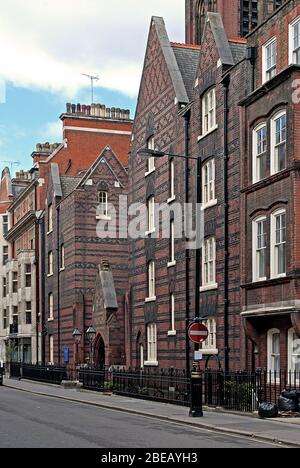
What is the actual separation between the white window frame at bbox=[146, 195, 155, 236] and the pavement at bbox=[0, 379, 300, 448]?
8589 mm

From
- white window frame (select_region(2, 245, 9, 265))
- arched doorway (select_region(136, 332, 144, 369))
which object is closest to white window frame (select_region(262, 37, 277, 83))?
arched doorway (select_region(136, 332, 144, 369))

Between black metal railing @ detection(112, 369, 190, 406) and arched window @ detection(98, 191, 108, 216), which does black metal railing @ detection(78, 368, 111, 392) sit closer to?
black metal railing @ detection(112, 369, 190, 406)

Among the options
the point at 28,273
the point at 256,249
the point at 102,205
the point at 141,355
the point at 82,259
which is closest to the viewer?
the point at 256,249

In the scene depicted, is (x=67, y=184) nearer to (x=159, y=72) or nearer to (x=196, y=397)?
(x=159, y=72)

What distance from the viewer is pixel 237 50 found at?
34.0m

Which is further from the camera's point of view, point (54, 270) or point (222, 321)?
point (54, 270)

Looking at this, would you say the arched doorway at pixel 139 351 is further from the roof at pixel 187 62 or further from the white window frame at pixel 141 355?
the roof at pixel 187 62

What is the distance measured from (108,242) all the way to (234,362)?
24.9m

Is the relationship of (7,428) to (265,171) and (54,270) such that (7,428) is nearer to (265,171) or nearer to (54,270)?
(265,171)

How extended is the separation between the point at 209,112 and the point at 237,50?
9.20 ft

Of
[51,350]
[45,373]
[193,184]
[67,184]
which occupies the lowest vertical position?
[45,373]

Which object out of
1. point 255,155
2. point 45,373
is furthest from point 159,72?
point 45,373
